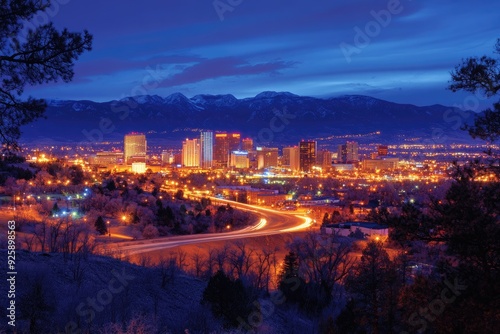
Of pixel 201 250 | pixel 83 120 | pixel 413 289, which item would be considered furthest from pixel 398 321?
pixel 83 120

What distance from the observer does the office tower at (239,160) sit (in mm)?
116562

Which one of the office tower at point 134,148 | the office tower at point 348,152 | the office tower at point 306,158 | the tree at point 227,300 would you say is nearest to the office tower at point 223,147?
the office tower at point 134,148

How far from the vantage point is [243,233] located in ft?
117

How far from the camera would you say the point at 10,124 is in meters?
6.52

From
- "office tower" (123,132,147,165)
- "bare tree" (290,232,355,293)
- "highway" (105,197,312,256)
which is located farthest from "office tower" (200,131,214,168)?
"bare tree" (290,232,355,293)

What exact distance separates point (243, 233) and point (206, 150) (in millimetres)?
87312

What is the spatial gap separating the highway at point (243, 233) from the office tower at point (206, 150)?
222ft

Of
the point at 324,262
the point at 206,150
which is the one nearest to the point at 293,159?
A: the point at 206,150

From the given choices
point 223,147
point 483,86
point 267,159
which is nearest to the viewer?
point 483,86

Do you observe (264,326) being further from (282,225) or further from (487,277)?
(282,225)

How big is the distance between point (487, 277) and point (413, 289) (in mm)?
1421

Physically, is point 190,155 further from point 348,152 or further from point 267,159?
point 348,152

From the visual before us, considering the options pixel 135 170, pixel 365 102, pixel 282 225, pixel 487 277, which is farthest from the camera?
pixel 365 102

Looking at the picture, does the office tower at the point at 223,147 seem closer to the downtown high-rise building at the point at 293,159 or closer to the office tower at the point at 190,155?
the office tower at the point at 190,155
